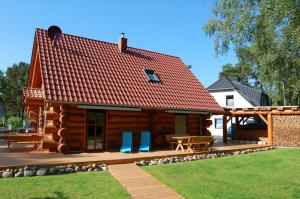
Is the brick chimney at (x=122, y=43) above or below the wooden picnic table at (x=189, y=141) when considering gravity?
above

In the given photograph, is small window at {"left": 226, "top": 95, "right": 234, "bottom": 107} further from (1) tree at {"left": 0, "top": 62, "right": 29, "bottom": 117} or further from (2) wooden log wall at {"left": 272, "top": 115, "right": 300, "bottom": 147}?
(1) tree at {"left": 0, "top": 62, "right": 29, "bottom": 117}

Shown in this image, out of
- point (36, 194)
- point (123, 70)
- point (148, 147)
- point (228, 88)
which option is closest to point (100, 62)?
point (123, 70)

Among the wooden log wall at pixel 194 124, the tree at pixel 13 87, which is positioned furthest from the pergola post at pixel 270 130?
the tree at pixel 13 87

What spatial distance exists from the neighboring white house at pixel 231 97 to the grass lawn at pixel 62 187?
2792 centimetres

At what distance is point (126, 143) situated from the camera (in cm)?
1474

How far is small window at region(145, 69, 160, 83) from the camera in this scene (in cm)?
1885

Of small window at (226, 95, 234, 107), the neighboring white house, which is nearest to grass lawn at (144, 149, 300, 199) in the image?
the neighboring white house

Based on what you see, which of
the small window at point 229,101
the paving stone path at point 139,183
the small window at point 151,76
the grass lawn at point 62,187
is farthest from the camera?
the small window at point 229,101

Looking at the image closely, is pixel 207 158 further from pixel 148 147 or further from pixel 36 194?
pixel 36 194

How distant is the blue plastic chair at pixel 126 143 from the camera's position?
→ 47.9 ft

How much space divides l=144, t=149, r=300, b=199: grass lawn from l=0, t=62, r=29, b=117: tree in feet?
155

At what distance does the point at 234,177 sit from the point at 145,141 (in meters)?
5.18

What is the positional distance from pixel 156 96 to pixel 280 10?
7800mm

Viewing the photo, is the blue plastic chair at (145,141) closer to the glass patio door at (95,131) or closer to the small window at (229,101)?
the glass patio door at (95,131)
